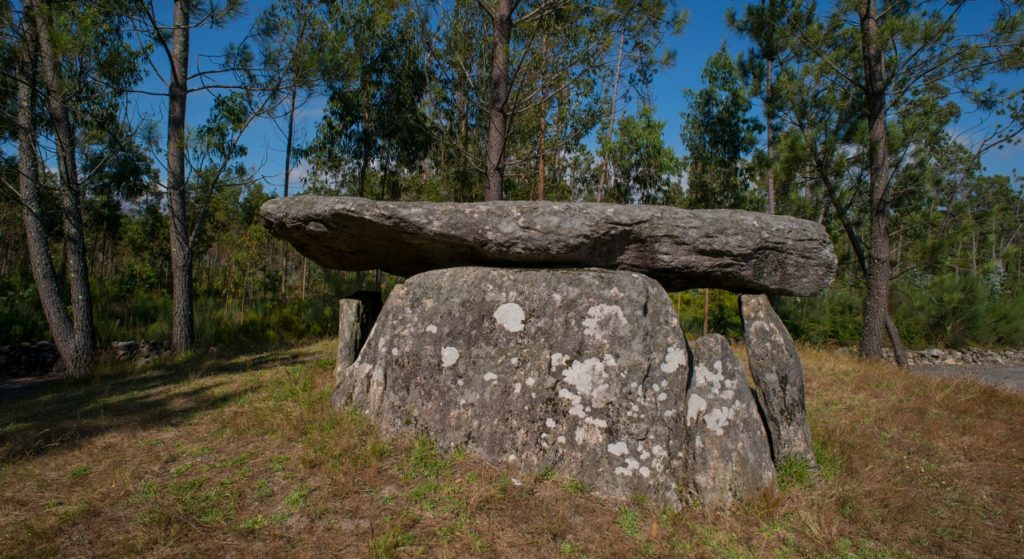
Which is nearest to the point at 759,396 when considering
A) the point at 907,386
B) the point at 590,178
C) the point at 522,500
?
the point at 522,500

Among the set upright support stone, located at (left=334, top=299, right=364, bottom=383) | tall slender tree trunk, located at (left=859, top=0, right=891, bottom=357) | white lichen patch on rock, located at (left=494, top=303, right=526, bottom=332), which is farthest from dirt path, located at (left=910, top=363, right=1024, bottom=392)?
upright support stone, located at (left=334, top=299, right=364, bottom=383)

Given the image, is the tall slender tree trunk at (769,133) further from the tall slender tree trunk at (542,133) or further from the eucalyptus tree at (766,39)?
the tall slender tree trunk at (542,133)

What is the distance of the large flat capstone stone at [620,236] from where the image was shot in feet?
15.6

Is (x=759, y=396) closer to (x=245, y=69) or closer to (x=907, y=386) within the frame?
(x=907, y=386)

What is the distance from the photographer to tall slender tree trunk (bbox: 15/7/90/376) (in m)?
8.05

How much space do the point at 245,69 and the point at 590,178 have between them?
37.7ft

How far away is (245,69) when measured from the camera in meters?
9.39

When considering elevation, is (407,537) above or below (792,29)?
below

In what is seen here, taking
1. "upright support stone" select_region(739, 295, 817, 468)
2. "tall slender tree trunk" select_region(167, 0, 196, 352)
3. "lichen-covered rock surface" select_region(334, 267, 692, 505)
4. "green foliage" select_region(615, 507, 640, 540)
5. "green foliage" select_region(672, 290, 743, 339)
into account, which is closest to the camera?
"green foliage" select_region(615, 507, 640, 540)

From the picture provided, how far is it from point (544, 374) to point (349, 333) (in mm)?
2821

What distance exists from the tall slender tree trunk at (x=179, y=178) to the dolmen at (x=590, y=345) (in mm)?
5366

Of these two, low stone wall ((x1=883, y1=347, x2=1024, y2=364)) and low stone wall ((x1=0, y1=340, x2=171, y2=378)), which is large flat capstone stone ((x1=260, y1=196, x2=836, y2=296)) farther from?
low stone wall ((x1=883, y1=347, x2=1024, y2=364))

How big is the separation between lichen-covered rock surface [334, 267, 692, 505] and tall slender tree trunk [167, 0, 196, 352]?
20.4 ft

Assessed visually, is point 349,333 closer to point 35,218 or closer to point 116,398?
point 116,398
